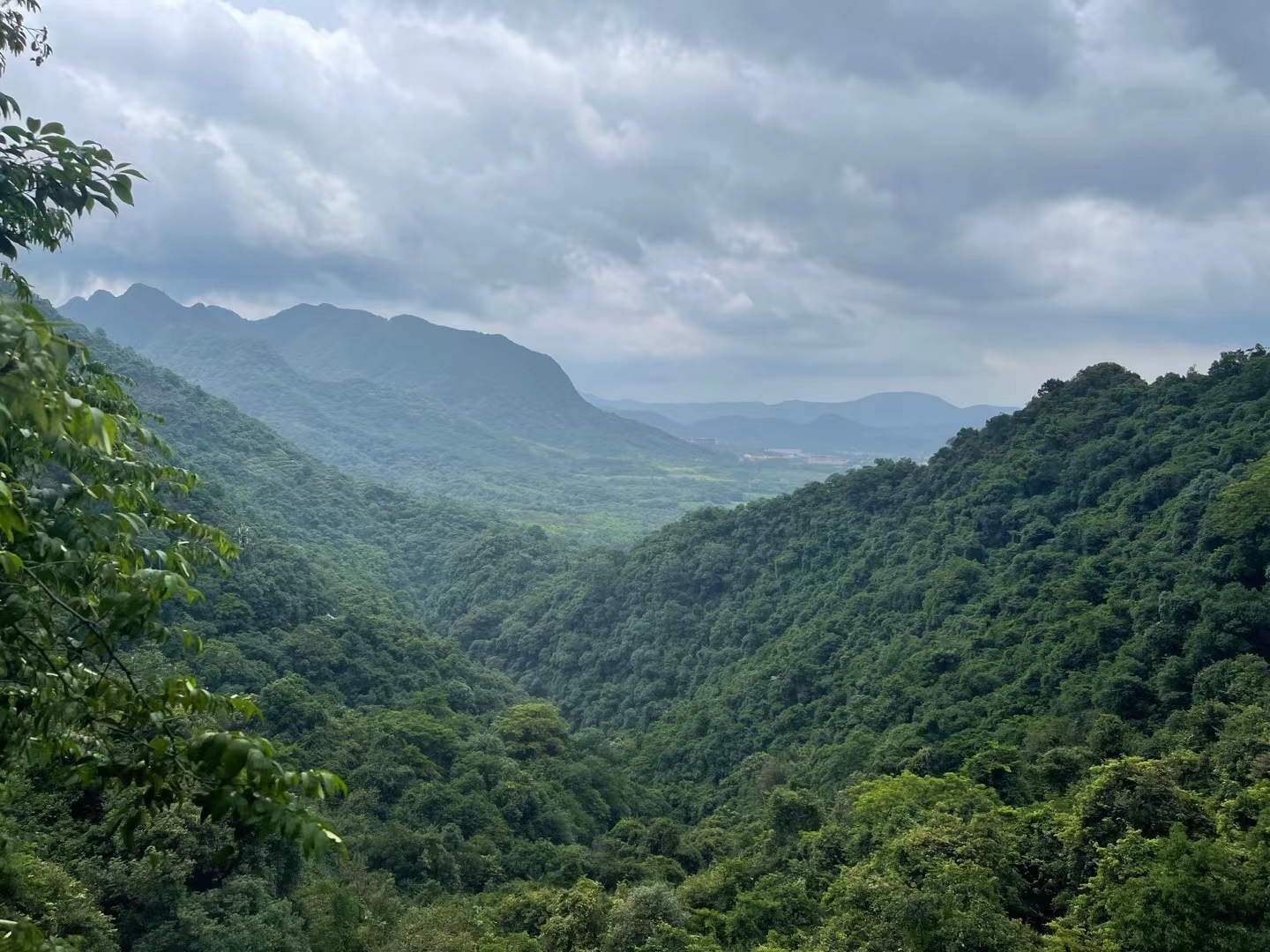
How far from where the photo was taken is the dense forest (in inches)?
131

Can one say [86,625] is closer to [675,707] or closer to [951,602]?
[951,602]

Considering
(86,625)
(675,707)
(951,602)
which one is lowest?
(675,707)

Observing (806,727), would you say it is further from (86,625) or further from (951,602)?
(86,625)

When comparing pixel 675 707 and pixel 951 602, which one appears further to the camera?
pixel 675 707

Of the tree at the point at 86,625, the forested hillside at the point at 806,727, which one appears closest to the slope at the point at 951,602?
the forested hillside at the point at 806,727

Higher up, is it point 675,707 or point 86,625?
point 86,625

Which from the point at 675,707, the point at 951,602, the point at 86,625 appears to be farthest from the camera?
the point at 675,707

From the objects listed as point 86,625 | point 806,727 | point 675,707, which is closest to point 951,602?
point 806,727

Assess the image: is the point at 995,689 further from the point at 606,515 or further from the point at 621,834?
the point at 606,515

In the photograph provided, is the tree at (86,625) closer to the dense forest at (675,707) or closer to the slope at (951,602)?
the dense forest at (675,707)

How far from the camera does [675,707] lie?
1799 inches

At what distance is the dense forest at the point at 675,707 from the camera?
332 cm

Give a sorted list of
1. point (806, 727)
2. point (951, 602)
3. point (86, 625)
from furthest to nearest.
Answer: point (806, 727) → point (951, 602) → point (86, 625)

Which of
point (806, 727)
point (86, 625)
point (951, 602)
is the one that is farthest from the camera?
point (806, 727)
